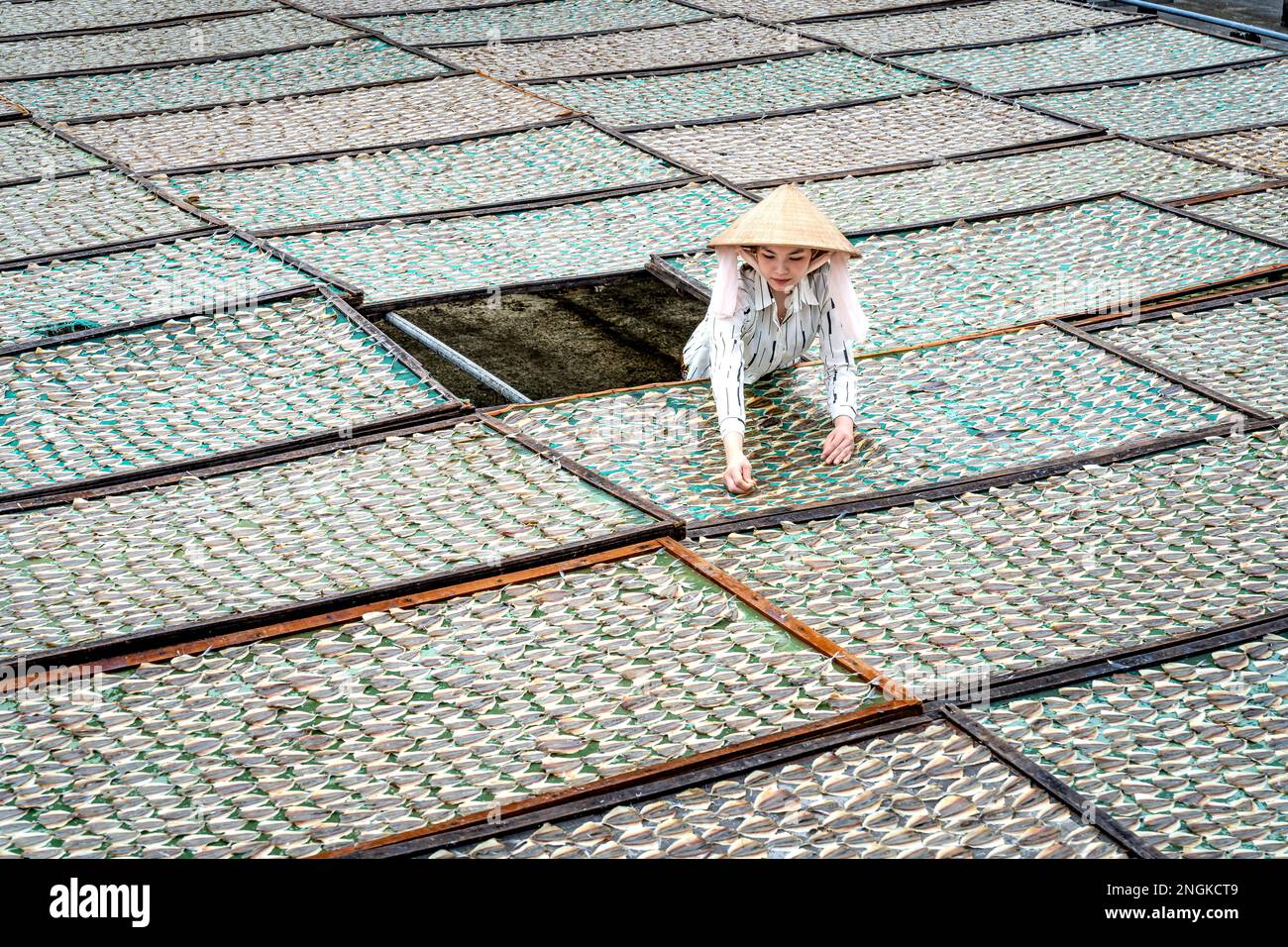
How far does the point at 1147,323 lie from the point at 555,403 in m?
1.69

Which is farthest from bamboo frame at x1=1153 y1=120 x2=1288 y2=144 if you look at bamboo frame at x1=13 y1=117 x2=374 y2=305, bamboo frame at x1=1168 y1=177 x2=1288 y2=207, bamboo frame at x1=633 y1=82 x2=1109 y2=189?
bamboo frame at x1=13 y1=117 x2=374 y2=305

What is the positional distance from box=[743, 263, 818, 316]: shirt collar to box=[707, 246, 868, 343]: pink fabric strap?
0.04 m

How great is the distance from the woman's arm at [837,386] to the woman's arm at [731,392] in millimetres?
Answer: 198

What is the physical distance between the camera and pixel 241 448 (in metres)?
3.50

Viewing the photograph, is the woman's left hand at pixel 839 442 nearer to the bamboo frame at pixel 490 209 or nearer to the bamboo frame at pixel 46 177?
the bamboo frame at pixel 490 209

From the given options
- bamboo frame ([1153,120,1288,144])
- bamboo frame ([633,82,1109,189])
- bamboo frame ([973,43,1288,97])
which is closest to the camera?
bamboo frame ([633,82,1109,189])

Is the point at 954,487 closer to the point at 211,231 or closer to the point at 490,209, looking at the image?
the point at 490,209

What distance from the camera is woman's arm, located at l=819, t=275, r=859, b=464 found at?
3.46 m

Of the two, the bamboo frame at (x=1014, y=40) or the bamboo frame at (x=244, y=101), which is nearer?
the bamboo frame at (x=244, y=101)

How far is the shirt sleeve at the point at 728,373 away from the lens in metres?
3.39

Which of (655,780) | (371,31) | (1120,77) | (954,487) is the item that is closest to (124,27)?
(371,31)

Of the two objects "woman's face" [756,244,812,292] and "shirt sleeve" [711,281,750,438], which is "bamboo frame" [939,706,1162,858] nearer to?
"shirt sleeve" [711,281,750,438]

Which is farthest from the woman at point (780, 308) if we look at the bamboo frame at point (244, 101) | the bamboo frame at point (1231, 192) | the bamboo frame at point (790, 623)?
the bamboo frame at point (244, 101)

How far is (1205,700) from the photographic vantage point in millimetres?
2631
